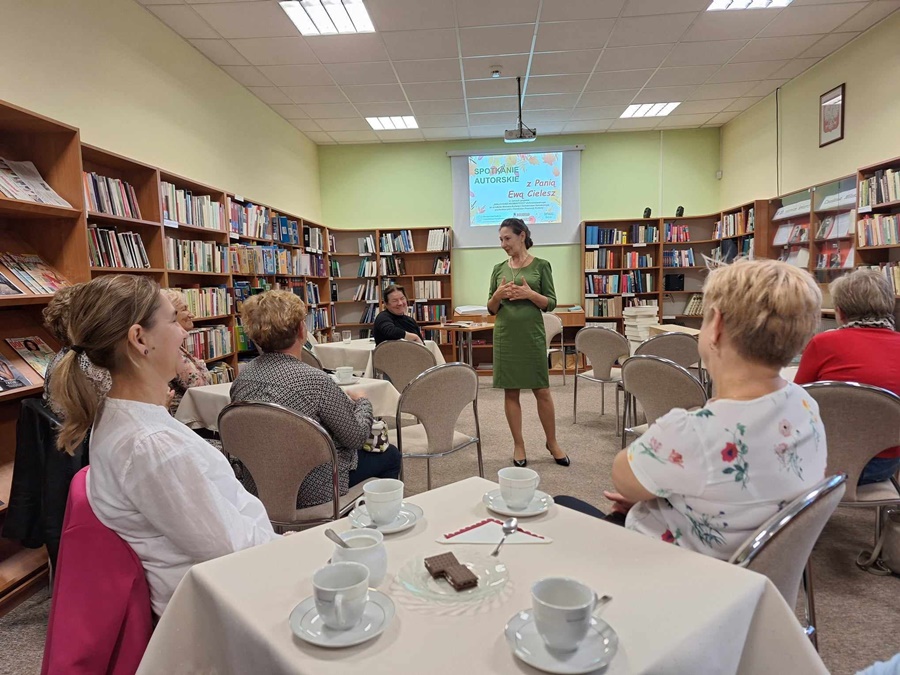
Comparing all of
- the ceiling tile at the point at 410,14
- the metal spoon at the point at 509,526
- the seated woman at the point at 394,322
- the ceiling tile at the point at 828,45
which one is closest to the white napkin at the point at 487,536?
the metal spoon at the point at 509,526

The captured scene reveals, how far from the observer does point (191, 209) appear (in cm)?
433

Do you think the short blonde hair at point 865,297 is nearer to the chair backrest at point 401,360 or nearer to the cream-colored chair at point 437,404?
the cream-colored chair at point 437,404

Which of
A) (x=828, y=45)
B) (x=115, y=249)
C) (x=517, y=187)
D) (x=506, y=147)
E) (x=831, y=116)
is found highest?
(x=828, y=45)

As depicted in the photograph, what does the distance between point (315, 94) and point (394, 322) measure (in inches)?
119

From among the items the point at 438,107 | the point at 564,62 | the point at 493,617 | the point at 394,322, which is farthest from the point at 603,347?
the point at 438,107

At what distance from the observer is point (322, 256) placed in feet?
25.1

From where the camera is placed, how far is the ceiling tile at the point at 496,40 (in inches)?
181

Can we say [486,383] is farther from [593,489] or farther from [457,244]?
[593,489]

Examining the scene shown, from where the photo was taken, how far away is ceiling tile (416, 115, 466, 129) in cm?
691

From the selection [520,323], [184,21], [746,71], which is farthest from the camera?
[746,71]

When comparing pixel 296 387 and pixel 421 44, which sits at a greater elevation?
pixel 421 44

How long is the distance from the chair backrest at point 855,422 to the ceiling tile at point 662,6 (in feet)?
12.2

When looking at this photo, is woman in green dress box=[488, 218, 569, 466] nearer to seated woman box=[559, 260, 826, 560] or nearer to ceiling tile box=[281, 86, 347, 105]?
seated woman box=[559, 260, 826, 560]

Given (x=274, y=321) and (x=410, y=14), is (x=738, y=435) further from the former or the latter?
(x=410, y=14)
